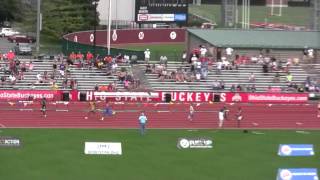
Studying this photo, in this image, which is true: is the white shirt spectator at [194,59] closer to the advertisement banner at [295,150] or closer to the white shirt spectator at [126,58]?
the white shirt spectator at [126,58]

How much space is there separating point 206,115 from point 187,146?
12886 millimetres

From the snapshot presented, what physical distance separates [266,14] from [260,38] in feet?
146

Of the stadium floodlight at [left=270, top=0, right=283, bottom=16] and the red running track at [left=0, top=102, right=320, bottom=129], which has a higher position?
the stadium floodlight at [left=270, top=0, right=283, bottom=16]

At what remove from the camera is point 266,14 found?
97.2 m

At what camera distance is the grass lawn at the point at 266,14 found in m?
Result: 90.2

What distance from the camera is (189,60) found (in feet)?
172

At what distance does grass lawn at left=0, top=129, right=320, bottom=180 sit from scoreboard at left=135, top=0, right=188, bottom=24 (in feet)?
72.6

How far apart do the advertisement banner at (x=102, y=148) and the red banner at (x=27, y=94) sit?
644 inches

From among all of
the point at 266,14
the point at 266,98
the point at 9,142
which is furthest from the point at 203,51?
the point at 266,14

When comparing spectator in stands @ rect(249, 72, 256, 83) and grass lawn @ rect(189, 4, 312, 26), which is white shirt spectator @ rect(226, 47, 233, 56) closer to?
spectator in stands @ rect(249, 72, 256, 83)

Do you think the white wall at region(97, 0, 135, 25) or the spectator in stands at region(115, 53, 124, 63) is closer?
the spectator in stands at region(115, 53, 124, 63)

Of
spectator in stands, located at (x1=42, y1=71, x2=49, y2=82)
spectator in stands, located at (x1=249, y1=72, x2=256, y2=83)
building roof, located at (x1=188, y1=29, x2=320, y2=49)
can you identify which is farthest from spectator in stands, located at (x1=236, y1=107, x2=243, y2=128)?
spectator in stands, located at (x1=42, y1=71, x2=49, y2=82)

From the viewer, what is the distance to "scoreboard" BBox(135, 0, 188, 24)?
56281mm

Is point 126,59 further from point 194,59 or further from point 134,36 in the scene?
point 134,36
